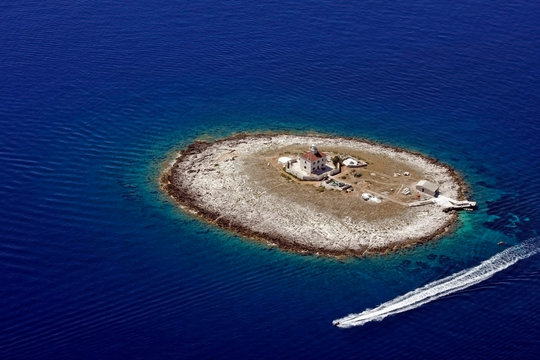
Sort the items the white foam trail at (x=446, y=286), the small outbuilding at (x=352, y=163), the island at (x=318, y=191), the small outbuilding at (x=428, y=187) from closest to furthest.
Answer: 1. the white foam trail at (x=446, y=286)
2. the island at (x=318, y=191)
3. the small outbuilding at (x=428, y=187)
4. the small outbuilding at (x=352, y=163)

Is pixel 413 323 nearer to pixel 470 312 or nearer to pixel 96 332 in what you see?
pixel 470 312

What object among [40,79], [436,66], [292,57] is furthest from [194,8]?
[436,66]

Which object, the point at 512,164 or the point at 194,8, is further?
the point at 194,8

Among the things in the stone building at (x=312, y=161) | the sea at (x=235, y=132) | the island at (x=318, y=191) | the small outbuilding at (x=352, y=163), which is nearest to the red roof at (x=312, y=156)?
the stone building at (x=312, y=161)

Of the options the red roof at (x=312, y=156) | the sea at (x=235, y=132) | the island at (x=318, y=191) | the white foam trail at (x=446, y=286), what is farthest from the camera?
the red roof at (x=312, y=156)

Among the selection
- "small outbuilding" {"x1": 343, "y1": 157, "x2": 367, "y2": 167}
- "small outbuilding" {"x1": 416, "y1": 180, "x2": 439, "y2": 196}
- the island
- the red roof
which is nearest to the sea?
the island

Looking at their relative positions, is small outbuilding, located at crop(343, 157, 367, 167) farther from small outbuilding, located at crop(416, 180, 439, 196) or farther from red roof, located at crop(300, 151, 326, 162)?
small outbuilding, located at crop(416, 180, 439, 196)

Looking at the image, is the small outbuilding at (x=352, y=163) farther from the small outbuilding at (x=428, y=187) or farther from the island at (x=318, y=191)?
the small outbuilding at (x=428, y=187)
